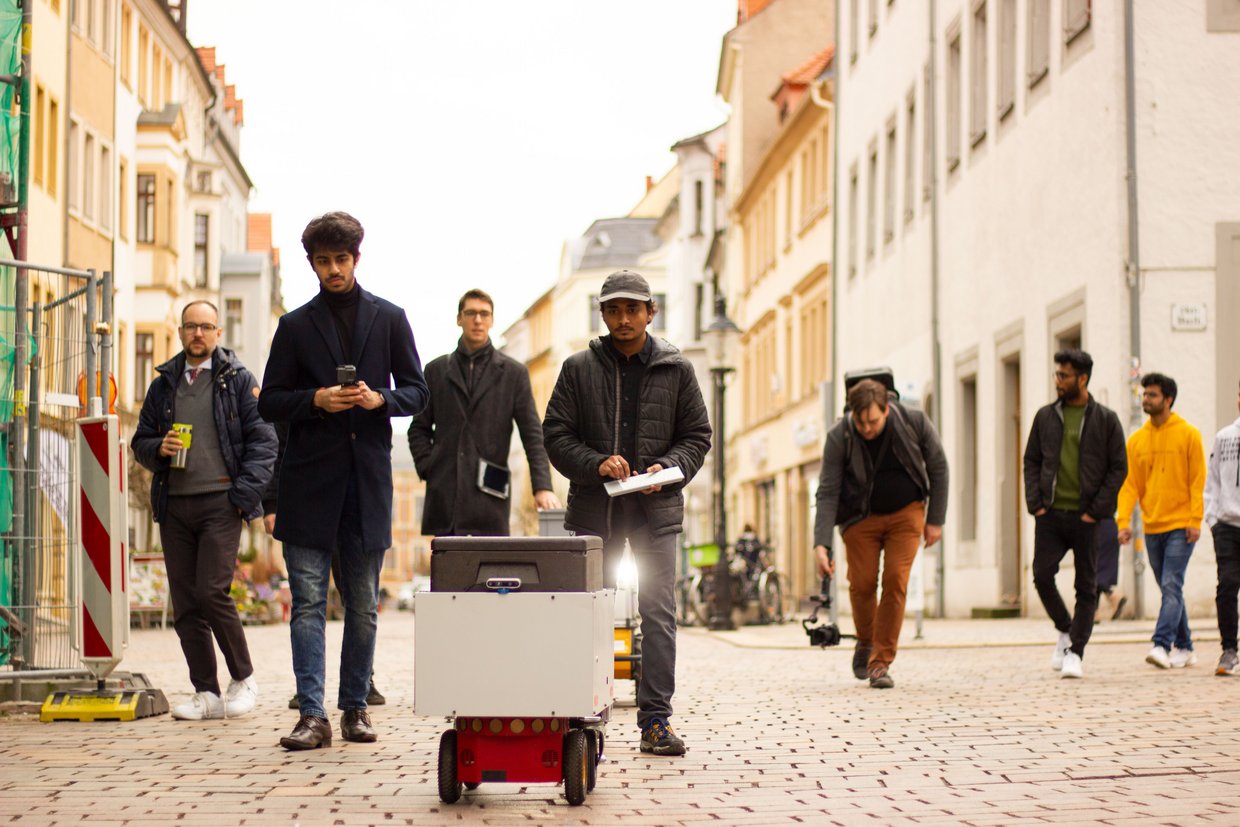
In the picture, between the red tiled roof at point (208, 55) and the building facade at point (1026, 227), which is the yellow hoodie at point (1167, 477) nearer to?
the building facade at point (1026, 227)

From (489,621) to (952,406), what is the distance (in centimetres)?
2317

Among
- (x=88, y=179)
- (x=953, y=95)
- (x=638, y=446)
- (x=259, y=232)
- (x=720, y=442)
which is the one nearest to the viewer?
(x=638, y=446)

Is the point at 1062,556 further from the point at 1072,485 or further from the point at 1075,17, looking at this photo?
the point at 1075,17

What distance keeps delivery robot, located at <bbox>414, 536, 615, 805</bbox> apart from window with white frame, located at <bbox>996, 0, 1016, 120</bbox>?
20.0 meters

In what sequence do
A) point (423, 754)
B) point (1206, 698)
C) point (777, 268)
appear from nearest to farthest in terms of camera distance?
point (423, 754) → point (1206, 698) → point (777, 268)

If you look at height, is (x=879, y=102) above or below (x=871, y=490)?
above

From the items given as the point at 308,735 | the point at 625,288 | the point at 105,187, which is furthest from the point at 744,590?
the point at 625,288

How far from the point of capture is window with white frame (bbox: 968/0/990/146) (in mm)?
28672

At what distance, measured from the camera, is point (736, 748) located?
9.40m

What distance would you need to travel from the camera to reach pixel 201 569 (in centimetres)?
1088

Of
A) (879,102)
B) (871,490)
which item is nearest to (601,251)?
(879,102)

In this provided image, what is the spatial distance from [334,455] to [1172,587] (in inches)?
269

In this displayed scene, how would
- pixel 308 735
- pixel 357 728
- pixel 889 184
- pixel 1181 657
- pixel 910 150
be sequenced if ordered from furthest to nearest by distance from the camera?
pixel 889 184 < pixel 910 150 < pixel 1181 657 < pixel 357 728 < pixel 308 735

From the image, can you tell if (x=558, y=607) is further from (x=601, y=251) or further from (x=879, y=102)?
(x=601, y=251)
